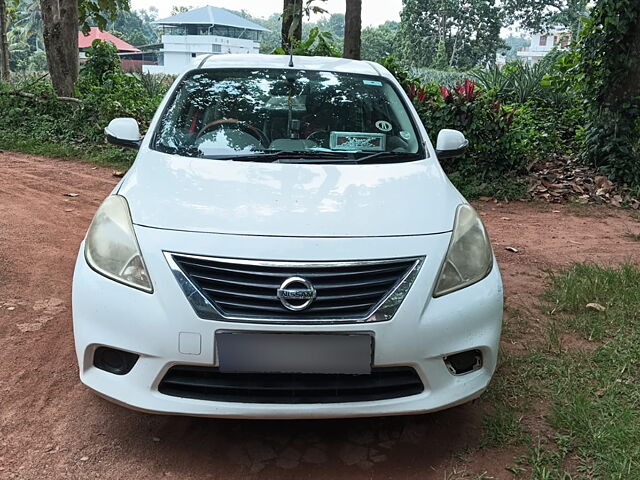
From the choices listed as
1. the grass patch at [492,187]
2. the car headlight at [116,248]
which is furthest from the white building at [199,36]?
the car headlight at [116,248]

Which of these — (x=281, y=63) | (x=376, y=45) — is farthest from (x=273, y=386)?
(x=376, y=45)

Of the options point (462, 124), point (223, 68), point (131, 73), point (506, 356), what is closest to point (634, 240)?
point (462, 124)

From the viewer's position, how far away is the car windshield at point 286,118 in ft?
10.5

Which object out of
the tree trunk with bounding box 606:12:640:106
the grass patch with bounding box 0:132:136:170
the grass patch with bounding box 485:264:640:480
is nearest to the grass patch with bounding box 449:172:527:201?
the tree trunk with bounding box 606:12:640:106

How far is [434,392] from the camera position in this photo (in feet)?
7.48

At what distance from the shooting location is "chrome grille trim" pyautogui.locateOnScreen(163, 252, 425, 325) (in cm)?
215

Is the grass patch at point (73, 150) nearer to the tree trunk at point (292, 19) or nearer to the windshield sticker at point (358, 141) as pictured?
the tree trunk at point (292, 19)

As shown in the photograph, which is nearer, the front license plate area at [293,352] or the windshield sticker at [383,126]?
the front license plate area at [293,352]

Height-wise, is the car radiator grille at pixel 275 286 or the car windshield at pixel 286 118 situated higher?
the car windshield at pixel 286 118

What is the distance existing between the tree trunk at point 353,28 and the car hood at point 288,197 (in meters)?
6.46

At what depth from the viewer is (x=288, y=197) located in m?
2.59

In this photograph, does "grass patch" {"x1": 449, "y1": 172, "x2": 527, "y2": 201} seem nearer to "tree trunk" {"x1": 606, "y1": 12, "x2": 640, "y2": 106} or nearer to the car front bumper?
"tree trunk" {"x1": 606, "y1": 12, "x2": 640, "y2": 106}

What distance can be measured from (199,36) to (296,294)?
70.4m

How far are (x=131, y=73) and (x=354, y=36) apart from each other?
15.5 feet
